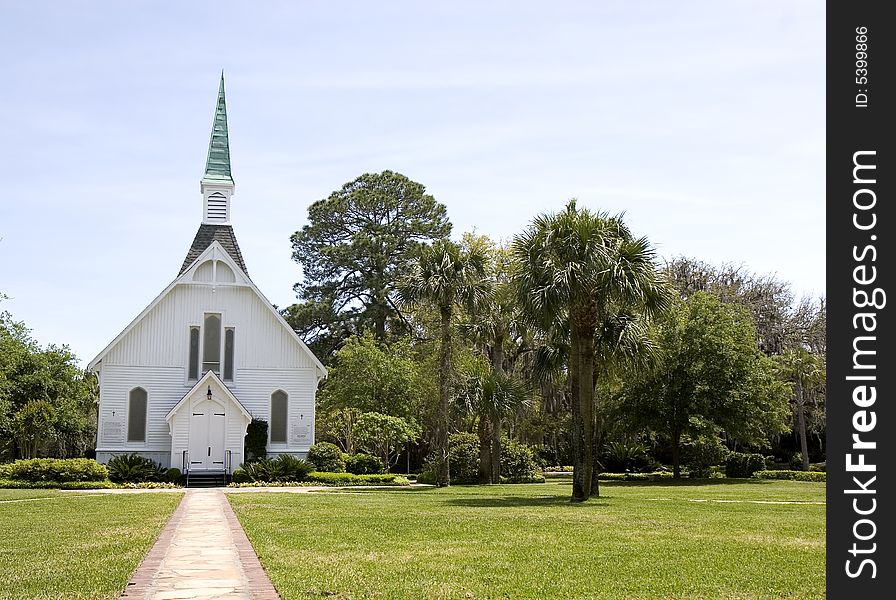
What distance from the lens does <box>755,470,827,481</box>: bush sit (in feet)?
130

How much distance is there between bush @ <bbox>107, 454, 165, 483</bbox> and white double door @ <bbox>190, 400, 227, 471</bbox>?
5.16 feet

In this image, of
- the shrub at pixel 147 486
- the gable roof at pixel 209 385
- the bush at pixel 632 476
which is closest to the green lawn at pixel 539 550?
the shrub at pixel 147 486

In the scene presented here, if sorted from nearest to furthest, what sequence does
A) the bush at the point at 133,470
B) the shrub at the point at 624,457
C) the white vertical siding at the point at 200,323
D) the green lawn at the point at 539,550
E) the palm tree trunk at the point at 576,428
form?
the green lawn at the point at 539,550, the palm tree trunk at the point at 576,428, the bush at the point at 133,470, the white vertical siding at the point at 200,323, the shrub at the point at 624,457

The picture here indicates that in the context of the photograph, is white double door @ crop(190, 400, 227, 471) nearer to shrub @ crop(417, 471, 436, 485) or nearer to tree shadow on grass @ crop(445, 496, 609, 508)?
shrub @ crop(417, 471, 436, 485)

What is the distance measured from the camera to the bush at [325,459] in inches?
1455

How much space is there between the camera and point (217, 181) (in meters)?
41.3

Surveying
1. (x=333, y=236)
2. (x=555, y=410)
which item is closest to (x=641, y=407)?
(x=555, y=410)

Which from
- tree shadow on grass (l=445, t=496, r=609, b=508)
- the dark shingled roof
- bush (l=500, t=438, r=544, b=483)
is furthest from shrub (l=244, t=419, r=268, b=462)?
tree shadow on grass (l=445, t=496, r=609, b=508)

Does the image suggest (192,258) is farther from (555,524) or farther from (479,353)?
(555,524)

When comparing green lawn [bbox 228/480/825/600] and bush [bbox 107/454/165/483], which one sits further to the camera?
bush [bbox 107/454/165/483]

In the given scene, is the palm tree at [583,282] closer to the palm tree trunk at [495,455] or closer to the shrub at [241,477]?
the palm tree trunk at [495,455]

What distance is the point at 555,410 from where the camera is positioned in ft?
163

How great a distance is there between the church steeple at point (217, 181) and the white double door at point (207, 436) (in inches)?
352

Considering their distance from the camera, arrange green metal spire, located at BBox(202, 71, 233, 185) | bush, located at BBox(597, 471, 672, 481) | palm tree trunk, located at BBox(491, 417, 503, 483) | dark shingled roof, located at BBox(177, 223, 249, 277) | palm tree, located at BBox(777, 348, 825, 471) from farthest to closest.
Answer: palm tree, located at BBox(777, 348, 825, 471) < green metal spire, located at BBox(202, 71, 233, 185) < dark shingled roof, located at BBox(177, 223, 249, 277) < bush, located at BBox(597, 471, 672, 481) < palm tree trunk, located at BBox(491, 417, 503, 483)
